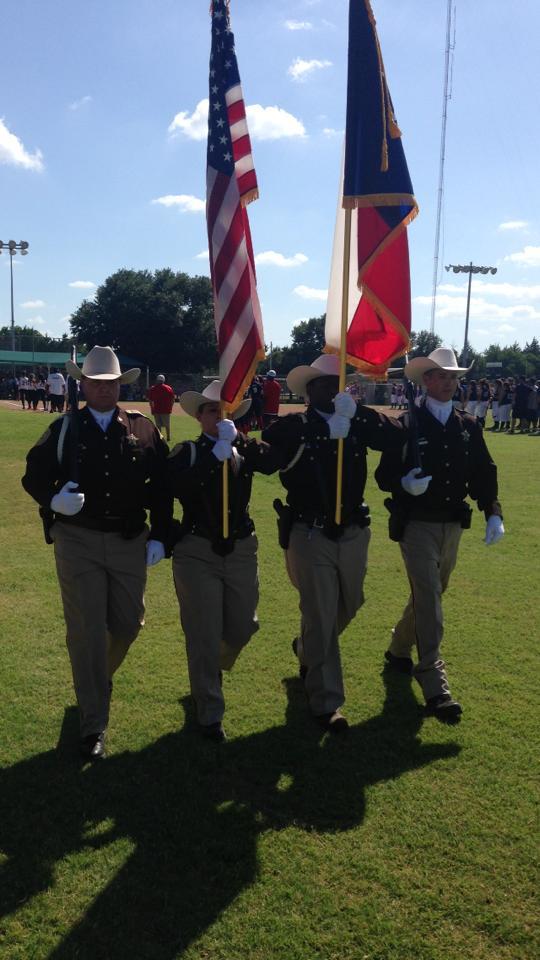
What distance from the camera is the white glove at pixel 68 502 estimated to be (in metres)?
4.38

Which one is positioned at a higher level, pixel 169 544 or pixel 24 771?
pixel 169 544

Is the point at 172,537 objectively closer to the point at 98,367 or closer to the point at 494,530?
the point at 98,367

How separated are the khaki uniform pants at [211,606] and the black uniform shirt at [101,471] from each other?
45 cm

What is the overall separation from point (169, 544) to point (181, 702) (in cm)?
115

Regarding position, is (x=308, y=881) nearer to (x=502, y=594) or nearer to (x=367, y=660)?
(x=367, y=660)

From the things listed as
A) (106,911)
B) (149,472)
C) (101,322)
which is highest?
(101,322)

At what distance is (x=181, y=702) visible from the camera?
16.9ft

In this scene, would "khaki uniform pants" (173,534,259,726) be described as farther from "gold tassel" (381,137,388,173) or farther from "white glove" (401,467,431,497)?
"gold tassel" (381,137,388,173)

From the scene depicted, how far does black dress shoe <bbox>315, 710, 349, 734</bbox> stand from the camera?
4750 mm

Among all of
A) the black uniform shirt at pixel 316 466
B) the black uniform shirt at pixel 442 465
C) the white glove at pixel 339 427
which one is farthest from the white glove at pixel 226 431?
the black uniform shirt at pixel 442 465

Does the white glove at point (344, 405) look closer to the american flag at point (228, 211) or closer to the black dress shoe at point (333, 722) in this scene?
the american flag at point (228, 211)

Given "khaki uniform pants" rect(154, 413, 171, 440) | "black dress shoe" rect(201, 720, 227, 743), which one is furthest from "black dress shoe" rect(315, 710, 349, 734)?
"khaki uniform pants" rect(154, 413, 171, 440)

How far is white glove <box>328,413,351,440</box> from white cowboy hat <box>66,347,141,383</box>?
1.45 m

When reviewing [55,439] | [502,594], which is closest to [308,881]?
[55,439]
